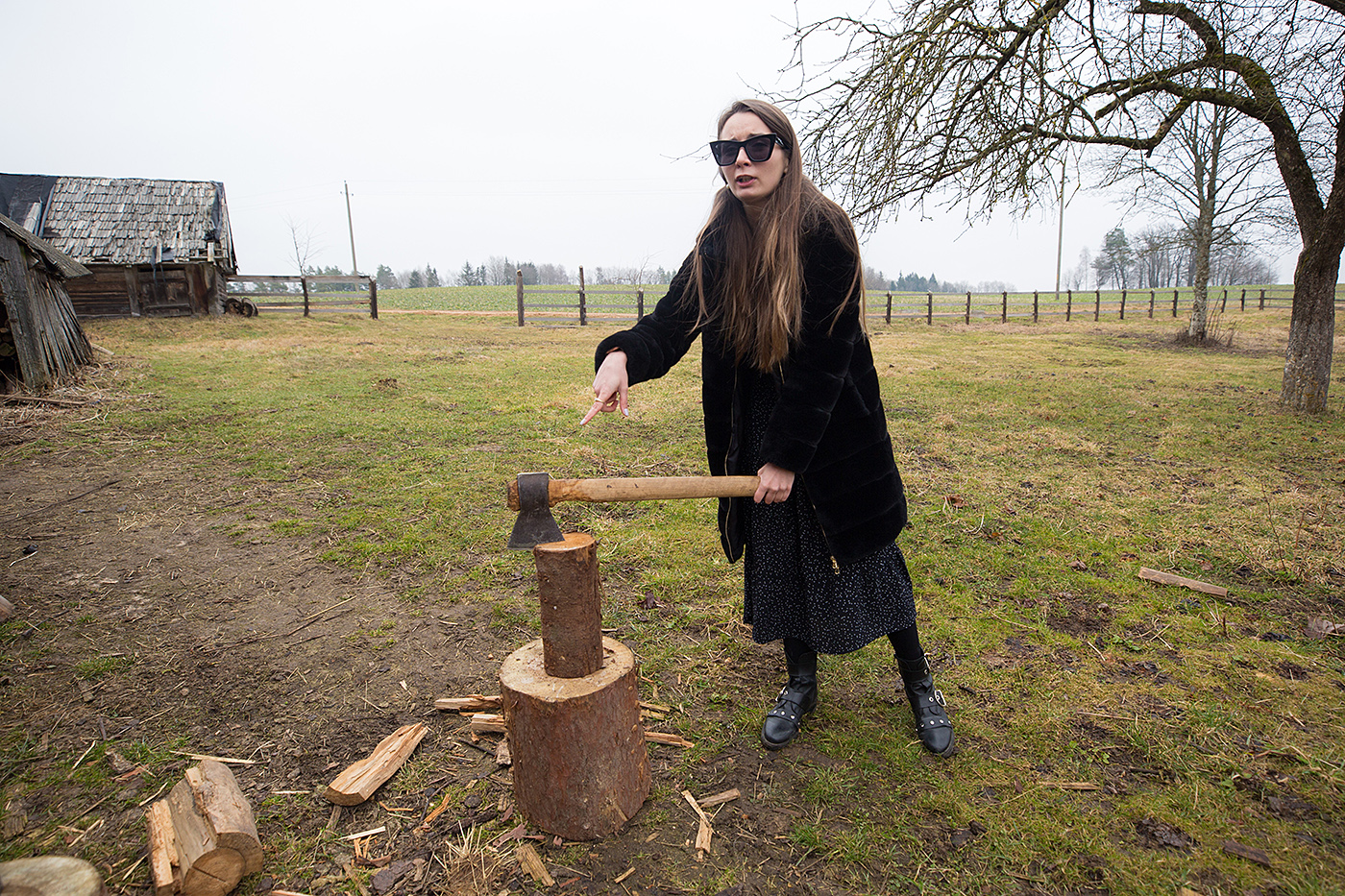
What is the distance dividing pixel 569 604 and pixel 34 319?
36.1 feet

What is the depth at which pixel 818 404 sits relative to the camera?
2.29 m

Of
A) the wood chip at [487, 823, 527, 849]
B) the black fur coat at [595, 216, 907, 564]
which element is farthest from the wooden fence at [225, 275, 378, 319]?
the wood chip at [487, 823, 527, 849]

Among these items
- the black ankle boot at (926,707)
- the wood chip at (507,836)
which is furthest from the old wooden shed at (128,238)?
the black ankle boot at (926,707)

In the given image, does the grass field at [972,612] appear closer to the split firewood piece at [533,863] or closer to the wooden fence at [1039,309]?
the split firewood piece at [533,863]

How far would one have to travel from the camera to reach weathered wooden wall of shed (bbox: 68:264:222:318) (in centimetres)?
1828

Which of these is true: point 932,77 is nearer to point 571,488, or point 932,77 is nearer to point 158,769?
point 571,488

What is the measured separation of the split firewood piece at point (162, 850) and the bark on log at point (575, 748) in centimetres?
98

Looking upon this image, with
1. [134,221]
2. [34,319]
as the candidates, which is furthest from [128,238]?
[34,319]

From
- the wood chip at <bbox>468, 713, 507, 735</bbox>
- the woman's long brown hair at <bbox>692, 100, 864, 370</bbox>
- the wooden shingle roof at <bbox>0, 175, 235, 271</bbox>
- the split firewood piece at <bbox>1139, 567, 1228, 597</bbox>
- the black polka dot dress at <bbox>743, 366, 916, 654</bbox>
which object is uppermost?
the wooden shingle roof at <bbox>0, 175, 235, 271</bbox>

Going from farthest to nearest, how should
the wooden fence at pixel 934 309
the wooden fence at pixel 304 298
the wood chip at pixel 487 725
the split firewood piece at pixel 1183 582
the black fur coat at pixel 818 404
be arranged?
the wooden fence at pixel 934 309 → the wooden fence at pixel 304 298 → the split firewood piece at pixel 1183 582 → the wood chip at pixel 487 725 → the black fur coat at pixel 818 404

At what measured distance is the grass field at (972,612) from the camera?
221 cm

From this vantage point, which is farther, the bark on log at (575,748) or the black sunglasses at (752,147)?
the black sunglasses at (752,147)

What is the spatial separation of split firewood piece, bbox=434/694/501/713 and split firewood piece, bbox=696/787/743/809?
3.31 ft

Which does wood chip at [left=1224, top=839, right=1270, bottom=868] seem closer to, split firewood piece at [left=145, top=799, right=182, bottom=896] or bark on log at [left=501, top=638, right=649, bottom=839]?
bark on log at [left=501, top=638, right=649, bottom=839]
